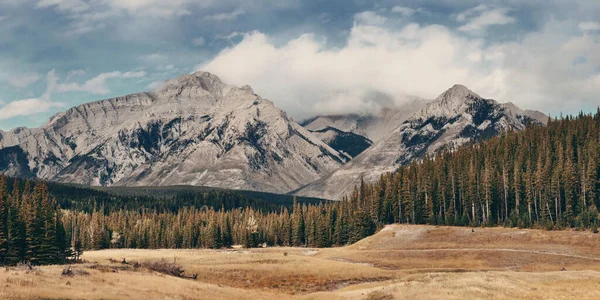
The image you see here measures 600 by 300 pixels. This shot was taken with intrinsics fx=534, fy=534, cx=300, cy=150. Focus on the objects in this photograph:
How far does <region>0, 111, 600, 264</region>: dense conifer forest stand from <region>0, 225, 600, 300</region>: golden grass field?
14500mm

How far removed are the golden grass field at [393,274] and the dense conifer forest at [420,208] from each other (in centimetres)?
1450

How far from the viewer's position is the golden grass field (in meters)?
46.6

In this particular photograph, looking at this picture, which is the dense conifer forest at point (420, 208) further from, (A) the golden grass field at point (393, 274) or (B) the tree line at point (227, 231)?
(A) the golden grass field at point (393, 274)

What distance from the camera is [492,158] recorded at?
158m

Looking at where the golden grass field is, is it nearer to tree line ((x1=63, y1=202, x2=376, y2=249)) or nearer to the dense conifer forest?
the dense conifer forest

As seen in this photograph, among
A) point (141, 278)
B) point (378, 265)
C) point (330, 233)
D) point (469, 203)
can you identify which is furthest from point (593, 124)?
point (141, 278)

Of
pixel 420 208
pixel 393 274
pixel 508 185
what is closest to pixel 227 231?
pixel 420 208

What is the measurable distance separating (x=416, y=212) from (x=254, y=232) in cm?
5303

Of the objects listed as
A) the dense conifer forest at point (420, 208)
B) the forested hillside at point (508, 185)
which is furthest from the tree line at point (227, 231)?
the forested hillside at point (508, 185)

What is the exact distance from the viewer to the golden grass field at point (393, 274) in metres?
46.6

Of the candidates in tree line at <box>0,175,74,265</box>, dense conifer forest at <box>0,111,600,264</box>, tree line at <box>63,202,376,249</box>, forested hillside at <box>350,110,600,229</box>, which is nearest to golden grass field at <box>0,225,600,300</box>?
forested hillside at <box>350,110,600,229</box>

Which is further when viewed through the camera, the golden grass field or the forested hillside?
the forested hillside

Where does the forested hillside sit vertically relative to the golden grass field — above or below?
above

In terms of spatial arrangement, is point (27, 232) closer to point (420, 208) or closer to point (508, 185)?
point (420, 208)
